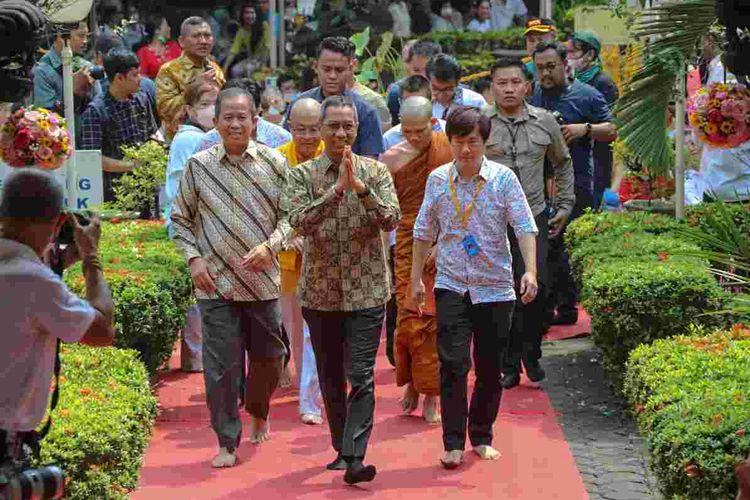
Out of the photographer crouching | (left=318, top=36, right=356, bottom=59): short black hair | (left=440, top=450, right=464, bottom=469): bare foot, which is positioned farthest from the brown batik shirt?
the photographer crouching

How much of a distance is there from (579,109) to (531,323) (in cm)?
295

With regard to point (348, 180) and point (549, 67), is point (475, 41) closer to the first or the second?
point (549, 67)

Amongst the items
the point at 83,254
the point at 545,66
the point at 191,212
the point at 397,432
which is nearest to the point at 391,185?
the point at 191,212

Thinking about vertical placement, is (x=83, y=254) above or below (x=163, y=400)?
above

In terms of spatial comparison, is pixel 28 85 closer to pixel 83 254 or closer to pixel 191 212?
pixel 83 254

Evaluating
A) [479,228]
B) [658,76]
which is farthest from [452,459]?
[658,76]

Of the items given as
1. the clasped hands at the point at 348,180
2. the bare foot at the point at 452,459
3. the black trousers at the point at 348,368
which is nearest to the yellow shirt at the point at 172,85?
the black trousers at the point at 348,368

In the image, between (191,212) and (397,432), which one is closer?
(191,212)

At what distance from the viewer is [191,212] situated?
893cm

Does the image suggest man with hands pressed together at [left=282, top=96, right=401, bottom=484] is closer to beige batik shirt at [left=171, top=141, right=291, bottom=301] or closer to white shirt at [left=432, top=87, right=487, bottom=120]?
beige batik shirt at [left=171, top=141, right=291, bottom=301]

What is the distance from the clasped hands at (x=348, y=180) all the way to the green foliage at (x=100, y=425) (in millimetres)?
1427

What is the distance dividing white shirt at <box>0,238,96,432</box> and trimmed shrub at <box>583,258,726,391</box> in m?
4.75

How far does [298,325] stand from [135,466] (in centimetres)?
331

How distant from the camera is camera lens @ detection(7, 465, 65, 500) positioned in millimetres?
5242
